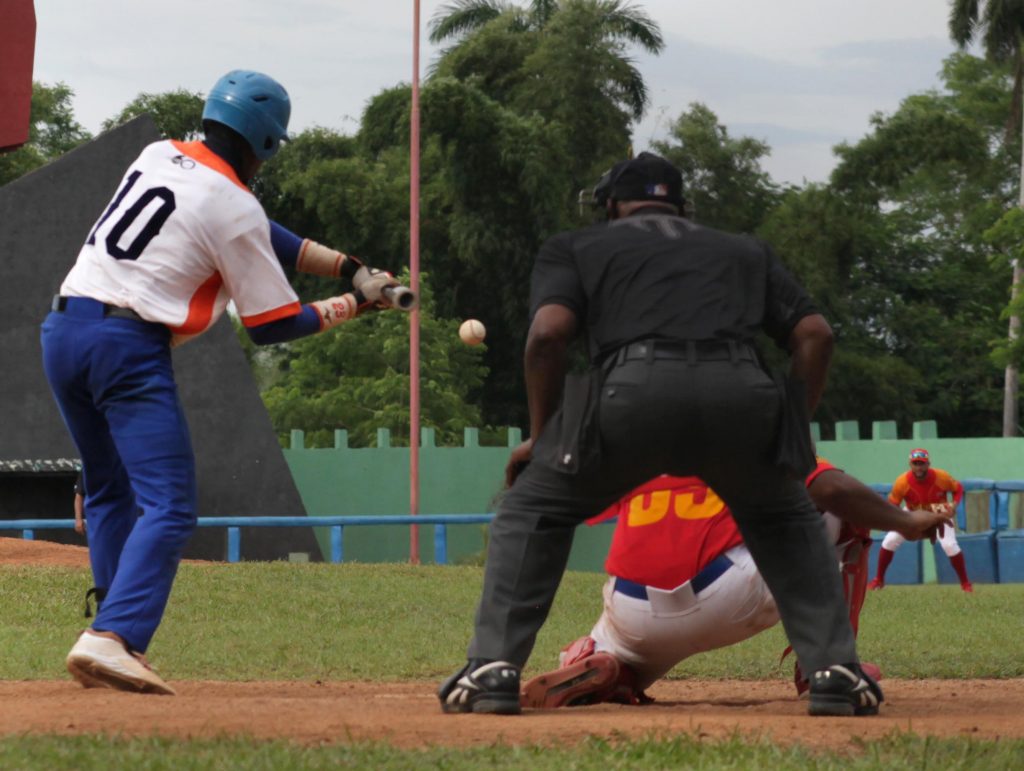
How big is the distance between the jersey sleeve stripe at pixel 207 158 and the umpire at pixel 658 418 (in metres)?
1.21

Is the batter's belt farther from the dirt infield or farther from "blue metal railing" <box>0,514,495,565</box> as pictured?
"blue metal railing" <box>0,514,495,565</box>

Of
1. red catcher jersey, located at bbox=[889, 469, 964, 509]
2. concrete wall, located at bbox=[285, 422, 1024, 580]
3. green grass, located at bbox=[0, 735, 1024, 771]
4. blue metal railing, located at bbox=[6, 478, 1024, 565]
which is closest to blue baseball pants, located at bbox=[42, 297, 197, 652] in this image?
green grass, located at bbox=[0, 735, 1024, 771]

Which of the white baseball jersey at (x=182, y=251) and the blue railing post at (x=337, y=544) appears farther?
the blue railing post at (x=337, y=544)

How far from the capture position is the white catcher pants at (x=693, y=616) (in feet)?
18.4

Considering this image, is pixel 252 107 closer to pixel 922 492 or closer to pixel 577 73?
pixel 922 492

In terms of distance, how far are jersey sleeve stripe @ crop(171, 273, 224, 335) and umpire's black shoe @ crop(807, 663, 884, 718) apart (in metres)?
2.29

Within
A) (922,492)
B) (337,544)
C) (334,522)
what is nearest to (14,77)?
(334,522)

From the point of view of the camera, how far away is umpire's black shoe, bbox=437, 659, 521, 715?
4.90 metres

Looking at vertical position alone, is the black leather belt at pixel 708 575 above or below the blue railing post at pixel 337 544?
above

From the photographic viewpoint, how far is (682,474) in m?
4.96

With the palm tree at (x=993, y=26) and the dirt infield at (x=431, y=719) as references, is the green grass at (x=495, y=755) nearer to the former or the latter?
the dirt infield at (x=431, y=719)

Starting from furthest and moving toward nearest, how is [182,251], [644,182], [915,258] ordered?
1. [915,258]
2. [182,251]
3. [644,182]

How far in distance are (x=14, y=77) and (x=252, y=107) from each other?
156 inches

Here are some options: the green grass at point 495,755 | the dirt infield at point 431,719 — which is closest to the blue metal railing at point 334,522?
the dirt infield at point 431,719
